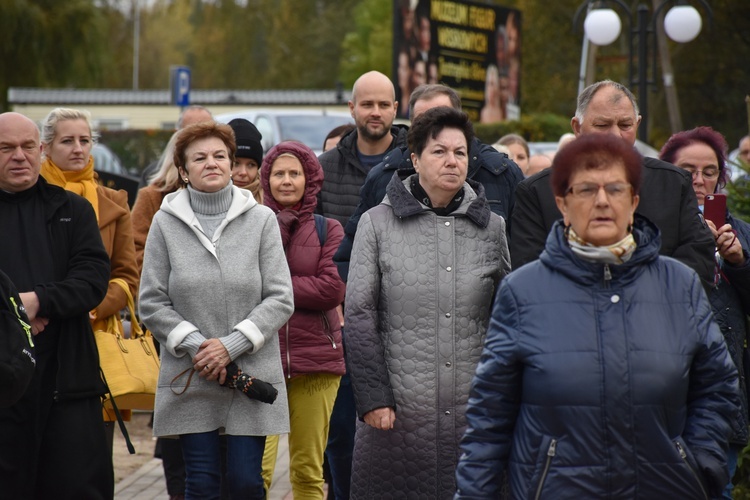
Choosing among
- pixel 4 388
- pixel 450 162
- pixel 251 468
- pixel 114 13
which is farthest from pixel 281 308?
pixel 114 13

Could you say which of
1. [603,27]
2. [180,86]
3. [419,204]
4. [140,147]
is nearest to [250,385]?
[419,204]

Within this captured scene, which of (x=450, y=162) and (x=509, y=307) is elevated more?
(x=450, y=162)

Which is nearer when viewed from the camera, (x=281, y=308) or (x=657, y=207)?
(x=657, y=207)

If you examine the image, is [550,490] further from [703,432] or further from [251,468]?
[251,468]

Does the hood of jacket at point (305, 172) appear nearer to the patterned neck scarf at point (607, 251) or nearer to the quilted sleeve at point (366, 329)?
the quilted sleeve at point (366, 329)

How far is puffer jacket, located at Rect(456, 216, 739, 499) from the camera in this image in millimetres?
3801

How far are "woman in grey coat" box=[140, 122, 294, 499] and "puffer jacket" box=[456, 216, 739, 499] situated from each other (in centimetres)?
209

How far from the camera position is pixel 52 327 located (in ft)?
19.2

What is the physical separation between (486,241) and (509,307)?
1.49 meters

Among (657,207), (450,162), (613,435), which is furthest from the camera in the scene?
(450,162)

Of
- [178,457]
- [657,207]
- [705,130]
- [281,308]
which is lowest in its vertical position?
[178,457]

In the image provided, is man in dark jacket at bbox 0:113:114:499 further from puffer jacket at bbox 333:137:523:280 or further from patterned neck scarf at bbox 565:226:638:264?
patterned neck scarf at bbox 565:226:638:264

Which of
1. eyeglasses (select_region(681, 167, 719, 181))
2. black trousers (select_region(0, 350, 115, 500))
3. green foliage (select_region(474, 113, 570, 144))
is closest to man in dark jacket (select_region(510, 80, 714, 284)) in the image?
eyeglasses (select_region(681, 167, 719, 181))

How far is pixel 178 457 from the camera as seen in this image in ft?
25.2
